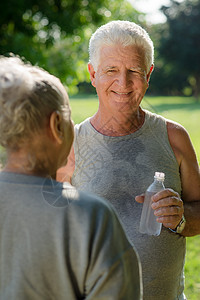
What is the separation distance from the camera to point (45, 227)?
3.82 ft

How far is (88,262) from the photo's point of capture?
1.16 m

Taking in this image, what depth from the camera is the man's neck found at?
2176 mm

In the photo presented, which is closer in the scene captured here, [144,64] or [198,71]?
[144,64]

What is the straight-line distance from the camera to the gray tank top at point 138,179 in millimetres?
1991

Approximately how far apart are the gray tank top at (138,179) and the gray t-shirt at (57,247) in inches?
31.9

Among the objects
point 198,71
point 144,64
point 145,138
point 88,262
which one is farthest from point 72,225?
point 198,71

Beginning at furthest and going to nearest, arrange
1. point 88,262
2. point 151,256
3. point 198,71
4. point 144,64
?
point 198,71 → point 144,64 → point 151,256 → point 88,262

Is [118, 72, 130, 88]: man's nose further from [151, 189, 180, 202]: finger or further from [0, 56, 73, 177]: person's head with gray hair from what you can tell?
[0, 56, 73, 177]: person's head with gray hair

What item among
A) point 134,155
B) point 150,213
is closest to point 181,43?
point 134,155

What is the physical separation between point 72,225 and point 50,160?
215mm

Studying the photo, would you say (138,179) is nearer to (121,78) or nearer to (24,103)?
(121,78)

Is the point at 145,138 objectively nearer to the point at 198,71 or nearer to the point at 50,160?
the point at 50,160

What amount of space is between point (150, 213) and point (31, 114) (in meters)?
0.93

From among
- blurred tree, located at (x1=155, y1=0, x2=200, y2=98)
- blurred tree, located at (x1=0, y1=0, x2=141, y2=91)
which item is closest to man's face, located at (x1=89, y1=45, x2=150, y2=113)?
blurred tree, located at (x1=0, y1=0, x2=141, y2=91)
